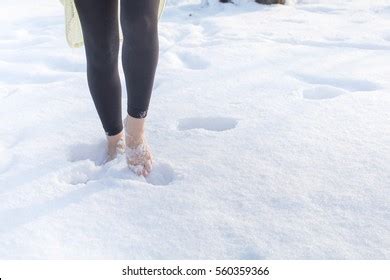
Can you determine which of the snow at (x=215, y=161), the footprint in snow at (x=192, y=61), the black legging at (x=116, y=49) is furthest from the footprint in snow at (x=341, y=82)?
the black legging at (x=116, y=49)

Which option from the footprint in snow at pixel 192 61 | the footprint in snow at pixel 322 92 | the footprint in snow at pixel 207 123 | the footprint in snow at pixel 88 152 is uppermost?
the footprint in snow at pixel 322 92

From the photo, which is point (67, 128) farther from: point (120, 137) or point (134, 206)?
point (134, 206)

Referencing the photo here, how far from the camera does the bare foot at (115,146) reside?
155cm

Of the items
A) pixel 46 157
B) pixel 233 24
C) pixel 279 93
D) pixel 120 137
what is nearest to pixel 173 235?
pixel 120 137

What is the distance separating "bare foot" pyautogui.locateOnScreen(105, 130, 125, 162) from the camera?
1547 mm

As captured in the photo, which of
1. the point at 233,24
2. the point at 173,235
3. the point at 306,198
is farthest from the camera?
the point at 233,24

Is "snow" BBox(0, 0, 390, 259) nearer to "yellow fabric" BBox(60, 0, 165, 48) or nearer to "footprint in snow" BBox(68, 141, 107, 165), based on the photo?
"footprint in snow" BBox(68, 141, 107, 165)

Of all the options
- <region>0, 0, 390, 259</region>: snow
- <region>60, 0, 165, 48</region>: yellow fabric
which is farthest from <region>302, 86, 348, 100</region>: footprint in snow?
<region>60, 0, 165, 48</region>: yellow fabric

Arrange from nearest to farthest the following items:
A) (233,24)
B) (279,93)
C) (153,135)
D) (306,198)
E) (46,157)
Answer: (306,198), (46,157), (153,135), (279,93), (233,24)

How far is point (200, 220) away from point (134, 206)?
0.20 meters

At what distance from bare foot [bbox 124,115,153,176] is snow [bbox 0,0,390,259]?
0.04m

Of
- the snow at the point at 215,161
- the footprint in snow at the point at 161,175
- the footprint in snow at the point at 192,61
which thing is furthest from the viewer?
the footprint in snow at the point at 192,61

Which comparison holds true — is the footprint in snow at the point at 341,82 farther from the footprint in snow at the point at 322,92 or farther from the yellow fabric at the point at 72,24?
the yellow fabric at the point at 72,24

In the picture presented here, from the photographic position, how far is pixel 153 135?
1681mm
